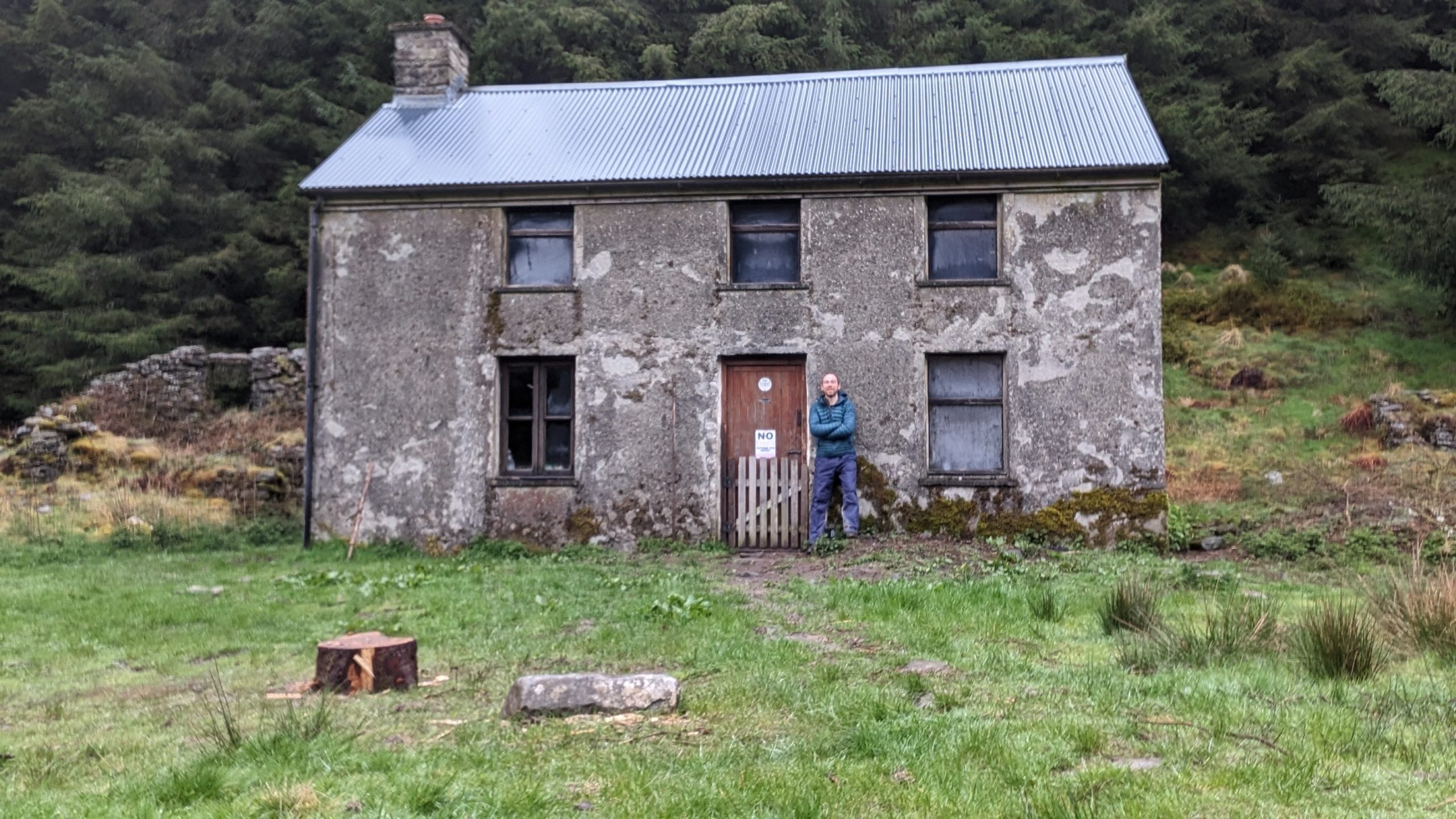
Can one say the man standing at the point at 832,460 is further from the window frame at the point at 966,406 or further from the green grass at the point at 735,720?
the green grass at the point at 735,720

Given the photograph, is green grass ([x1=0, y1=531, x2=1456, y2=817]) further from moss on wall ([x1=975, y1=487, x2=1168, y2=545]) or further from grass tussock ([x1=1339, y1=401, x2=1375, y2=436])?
grass tussock ([x1=1339, y1=401, x2=1375, y2=436])

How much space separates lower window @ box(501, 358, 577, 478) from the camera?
49.3 feet

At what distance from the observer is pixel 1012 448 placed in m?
14.0

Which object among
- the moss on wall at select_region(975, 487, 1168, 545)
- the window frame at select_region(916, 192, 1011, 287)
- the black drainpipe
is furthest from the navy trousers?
the black drainpipe

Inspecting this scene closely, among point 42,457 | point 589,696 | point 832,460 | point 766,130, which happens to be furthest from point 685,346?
point 42,457

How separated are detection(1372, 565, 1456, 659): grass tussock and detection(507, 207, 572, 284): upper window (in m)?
11.0

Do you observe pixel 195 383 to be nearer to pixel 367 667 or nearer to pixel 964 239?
pixel 964 239

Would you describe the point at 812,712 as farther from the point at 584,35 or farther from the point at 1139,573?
the point at 584,35

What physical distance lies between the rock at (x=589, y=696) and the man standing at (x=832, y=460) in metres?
7.84

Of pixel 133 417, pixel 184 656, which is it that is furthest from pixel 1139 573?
pixel 133 417

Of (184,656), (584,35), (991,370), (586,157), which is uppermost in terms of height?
(584,35)

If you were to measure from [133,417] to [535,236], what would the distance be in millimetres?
11322

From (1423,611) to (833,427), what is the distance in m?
7.45

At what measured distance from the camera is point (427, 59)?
58.4 feet
